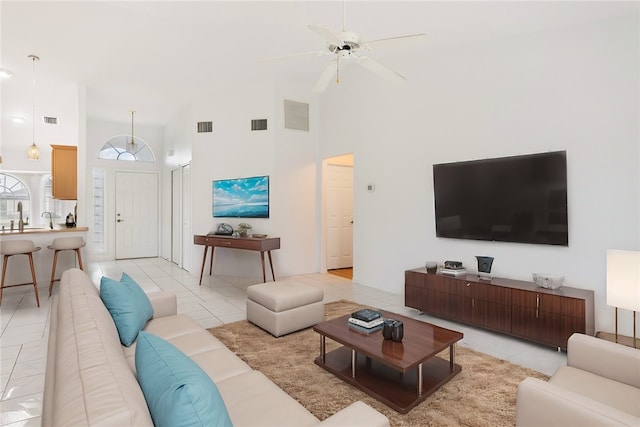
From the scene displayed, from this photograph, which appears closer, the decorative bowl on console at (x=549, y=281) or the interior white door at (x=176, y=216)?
A: the decorative bowl on console at (x=549, y=281)

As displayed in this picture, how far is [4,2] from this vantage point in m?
3.34

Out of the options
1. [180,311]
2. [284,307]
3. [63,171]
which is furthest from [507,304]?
[63,171]

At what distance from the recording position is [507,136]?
371cm

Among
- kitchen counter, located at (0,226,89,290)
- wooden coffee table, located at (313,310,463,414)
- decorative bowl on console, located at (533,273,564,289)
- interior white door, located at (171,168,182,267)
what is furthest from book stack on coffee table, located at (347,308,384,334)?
interior white door, located at (171,168,182,267)

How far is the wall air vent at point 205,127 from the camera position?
618 centimetres

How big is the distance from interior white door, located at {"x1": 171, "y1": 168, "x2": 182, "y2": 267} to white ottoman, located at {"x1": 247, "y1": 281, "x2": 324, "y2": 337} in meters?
4.25

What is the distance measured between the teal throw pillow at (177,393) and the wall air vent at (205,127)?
557cm

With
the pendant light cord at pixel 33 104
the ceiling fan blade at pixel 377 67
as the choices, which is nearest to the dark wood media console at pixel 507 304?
the ceiling fan blade at pixel 377 67

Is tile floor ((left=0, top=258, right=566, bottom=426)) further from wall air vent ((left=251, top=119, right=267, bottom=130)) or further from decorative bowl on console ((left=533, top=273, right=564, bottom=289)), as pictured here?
wall air vent ((left=251, top=119, right=267, bottom=130))

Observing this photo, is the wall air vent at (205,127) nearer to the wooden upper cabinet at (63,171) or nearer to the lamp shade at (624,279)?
the wooden upper cabinet at (63,171)

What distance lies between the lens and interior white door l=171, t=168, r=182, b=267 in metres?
7.19

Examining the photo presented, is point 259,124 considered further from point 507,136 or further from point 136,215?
point 136,215

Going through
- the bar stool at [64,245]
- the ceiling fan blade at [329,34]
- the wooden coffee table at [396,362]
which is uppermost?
the ceiling fan blade at [329,34]

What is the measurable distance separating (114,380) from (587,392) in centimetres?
208
